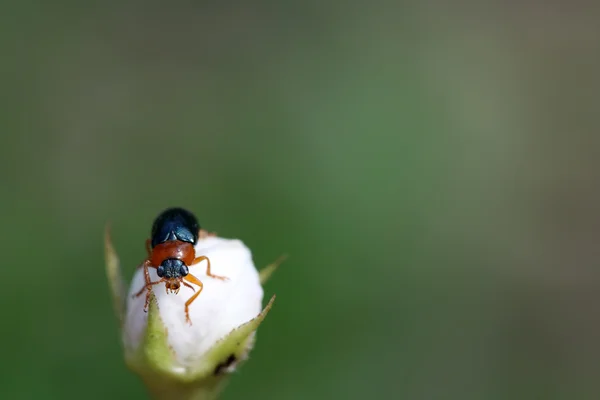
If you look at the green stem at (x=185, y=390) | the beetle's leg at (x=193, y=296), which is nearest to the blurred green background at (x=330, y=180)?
the green stem at (x=185, y=390)

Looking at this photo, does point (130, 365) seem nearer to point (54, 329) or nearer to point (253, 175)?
point (54, 329)

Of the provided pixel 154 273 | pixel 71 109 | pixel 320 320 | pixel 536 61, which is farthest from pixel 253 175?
pixel 536 61

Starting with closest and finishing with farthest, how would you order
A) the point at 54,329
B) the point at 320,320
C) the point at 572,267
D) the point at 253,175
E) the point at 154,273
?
the point at 154,273, the point at 54,329, the point at 320,320, the point at 253,175, the point at 572,267

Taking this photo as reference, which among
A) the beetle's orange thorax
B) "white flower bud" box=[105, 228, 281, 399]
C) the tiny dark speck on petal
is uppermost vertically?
the beetle's orange thorax

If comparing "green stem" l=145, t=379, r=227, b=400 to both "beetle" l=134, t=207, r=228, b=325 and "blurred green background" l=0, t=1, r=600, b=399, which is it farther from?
"blurred green background" l=0, t=1, r=600, b=399

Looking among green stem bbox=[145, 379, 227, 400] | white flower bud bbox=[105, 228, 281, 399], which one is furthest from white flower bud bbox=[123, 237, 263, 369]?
green stem bbox=[145, 379, 227, 400]

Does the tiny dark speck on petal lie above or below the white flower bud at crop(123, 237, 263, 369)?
below
